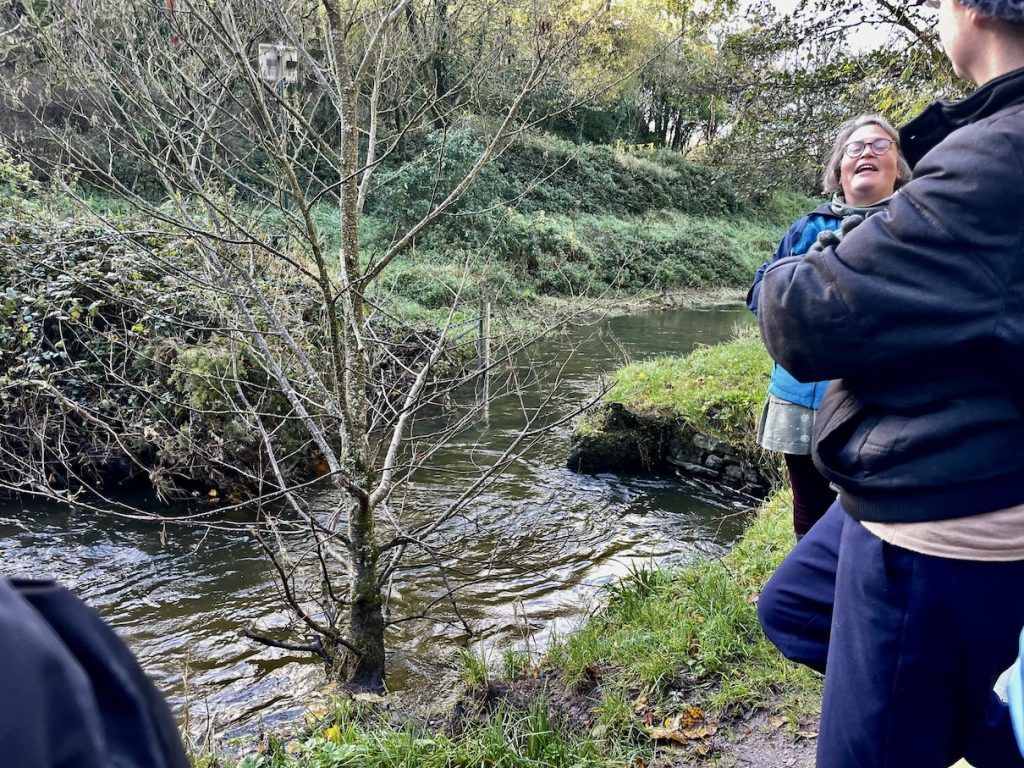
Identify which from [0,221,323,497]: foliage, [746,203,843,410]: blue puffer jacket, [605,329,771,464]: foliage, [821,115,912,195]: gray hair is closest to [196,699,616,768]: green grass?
[746,203,843,410]: blue puffer jacket

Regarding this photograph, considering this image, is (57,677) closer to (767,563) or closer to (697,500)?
(767,563)

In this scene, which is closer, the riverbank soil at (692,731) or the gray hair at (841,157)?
the riverbank soil at (692,731)

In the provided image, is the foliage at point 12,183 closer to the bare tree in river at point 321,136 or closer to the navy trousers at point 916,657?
the bare tree in river at point 321,136

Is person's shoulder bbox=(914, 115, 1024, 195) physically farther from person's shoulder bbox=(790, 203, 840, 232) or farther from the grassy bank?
the grassy bank

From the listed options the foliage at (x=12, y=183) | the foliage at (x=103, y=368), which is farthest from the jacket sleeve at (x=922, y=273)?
the foliage at (x=12, y=183)

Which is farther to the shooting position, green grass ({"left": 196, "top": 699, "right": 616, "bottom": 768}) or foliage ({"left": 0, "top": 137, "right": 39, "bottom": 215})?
foliage ({"left": 0, "top": 137, "right": 39, "bottom": 215})

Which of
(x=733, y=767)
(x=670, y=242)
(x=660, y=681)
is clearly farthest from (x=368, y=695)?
(x=670, y=242)

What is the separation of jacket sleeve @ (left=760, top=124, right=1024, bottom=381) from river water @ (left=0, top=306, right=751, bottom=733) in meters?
2.90

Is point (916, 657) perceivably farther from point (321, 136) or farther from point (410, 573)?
point (410, 573)

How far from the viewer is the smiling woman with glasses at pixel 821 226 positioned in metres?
2.85

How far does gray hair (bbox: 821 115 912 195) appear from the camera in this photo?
288cm

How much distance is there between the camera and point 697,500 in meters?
7.29

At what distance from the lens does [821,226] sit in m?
3.11

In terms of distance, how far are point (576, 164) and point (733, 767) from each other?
2681cm
